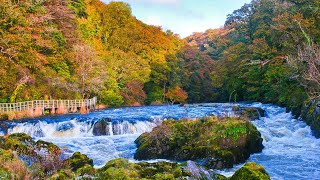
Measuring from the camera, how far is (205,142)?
517 inches

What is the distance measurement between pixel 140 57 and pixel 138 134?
2868 centimetres

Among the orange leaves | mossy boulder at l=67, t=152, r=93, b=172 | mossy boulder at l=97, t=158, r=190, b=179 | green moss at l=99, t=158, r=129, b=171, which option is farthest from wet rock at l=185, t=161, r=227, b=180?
the orange leaves

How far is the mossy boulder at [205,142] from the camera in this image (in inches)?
488

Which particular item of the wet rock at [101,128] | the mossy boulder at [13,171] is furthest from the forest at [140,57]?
the mossy boulder at [13,171]

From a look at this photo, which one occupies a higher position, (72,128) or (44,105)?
(44,105)

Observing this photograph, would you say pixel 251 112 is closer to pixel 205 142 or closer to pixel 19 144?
pixel 205 142

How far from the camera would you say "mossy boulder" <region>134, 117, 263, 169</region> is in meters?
12.4

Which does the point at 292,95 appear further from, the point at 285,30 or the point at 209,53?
the point at 209,53

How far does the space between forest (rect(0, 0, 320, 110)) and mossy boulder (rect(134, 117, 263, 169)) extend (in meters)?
3.55

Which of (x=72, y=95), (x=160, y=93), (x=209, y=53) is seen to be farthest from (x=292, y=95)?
(x=209, y=53)

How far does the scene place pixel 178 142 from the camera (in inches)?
539

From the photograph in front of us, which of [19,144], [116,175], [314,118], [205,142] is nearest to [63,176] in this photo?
[116,175]

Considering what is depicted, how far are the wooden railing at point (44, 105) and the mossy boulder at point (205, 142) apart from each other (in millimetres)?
15719

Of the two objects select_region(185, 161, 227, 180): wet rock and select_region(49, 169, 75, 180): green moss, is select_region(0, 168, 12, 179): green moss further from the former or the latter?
select_region(185, 161, 227, 180): wet rock
